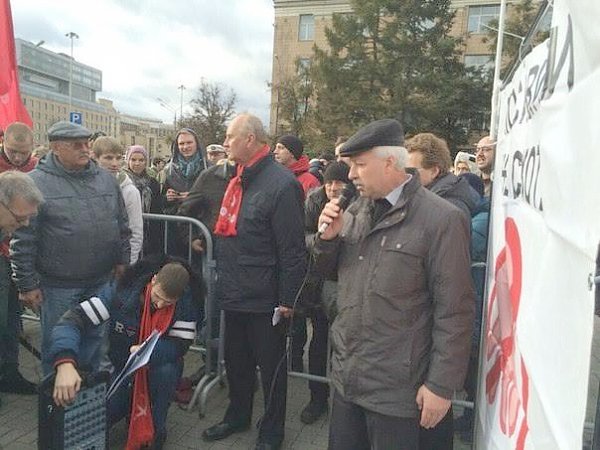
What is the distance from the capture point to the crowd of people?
2.01 meters

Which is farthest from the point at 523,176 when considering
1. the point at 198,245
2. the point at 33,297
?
the point at 33,297

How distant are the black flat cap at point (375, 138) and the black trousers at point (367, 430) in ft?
3.55

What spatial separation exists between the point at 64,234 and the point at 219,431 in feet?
5.33

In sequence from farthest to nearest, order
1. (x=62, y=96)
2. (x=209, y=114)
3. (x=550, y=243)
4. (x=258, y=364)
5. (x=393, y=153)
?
(x=62, y=96) → (x=209, y=114) → (x=258, y=364) → (x=393, y=153) → (x=550, y=243)

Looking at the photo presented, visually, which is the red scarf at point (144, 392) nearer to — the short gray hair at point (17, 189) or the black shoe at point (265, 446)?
the black shoe at point (265, 446)

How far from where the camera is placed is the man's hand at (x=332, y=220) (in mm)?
2215

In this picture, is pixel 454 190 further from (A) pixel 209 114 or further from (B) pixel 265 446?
(A) pixel 209 114

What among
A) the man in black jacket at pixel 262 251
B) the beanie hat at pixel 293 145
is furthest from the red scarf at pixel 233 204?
the beanie hat at pixel 293 145

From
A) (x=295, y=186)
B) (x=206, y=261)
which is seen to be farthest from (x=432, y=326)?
(x=206, y=261)

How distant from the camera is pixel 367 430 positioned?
7.36 ft

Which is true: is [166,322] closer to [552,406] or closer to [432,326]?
→ [432,326]

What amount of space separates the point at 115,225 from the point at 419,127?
27134 mm

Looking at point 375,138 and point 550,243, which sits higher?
point 375,138

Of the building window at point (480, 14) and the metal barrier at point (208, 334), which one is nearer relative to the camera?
the metal barrier at point (208, 334)
